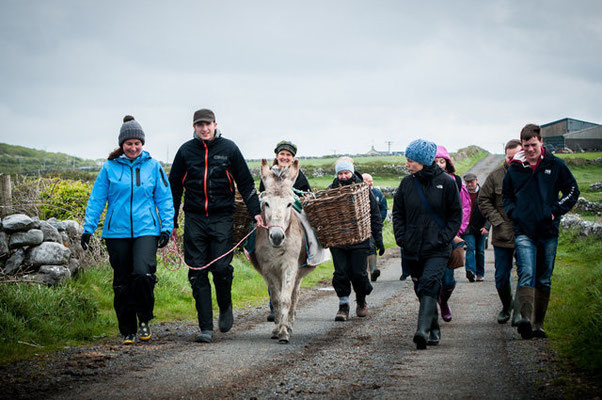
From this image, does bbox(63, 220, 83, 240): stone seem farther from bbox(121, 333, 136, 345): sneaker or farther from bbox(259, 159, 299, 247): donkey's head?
bbox(259, 159, 299, 247): donkey's head

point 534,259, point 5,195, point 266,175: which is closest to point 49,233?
point 5,195

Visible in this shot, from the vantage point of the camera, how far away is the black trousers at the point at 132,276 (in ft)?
23.4

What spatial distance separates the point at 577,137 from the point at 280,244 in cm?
8225

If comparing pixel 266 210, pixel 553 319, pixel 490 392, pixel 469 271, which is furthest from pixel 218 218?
pixel 469 271

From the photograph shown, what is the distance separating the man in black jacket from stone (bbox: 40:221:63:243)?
10.6ft

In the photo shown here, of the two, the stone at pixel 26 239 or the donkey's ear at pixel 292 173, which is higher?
the donkey's ear at pixel 292 173

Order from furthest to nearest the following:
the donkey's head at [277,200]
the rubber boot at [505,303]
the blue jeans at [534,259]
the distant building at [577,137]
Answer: the distant building at [577,137] < the rubber boot at [505,303] < the donkey's head at [277,200] < the blue jeans at [534,259]

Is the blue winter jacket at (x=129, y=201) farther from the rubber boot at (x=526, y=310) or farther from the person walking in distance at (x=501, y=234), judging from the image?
the person walking in distance at (x=501, y=234)

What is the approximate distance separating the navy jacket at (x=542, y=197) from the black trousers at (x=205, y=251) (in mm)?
3920

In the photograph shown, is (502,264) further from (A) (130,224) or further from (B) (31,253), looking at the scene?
(B) (31,253)

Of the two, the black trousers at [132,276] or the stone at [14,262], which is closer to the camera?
the black trousers at [132,276]

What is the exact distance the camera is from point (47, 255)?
9.09 m

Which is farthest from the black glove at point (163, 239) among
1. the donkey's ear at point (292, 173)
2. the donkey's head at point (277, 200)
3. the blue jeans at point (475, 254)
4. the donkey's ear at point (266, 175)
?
the blue jeans at point (475, 254)

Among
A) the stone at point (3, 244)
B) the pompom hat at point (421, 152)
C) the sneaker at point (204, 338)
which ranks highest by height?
the pompom hat at point (421, 152)
